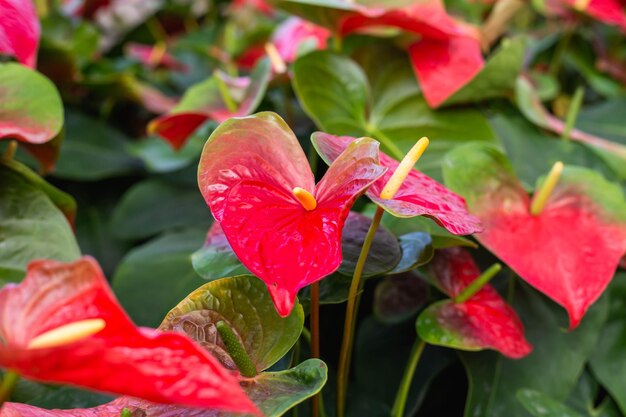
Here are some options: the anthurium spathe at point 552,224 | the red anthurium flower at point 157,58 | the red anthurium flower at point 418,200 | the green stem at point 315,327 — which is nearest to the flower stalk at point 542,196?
the anthurium spathe at point 552,224

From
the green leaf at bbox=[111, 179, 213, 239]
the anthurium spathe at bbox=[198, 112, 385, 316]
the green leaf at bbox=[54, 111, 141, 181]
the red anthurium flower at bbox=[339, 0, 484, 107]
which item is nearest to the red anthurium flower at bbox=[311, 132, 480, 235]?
the anthurium spathe at bbox=[198, 112, 385, 316]

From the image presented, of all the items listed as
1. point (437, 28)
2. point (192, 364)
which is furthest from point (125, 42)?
point (192, 364)

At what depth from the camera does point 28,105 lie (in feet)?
1.70

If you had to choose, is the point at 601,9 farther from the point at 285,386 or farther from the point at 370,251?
the point at 285,386

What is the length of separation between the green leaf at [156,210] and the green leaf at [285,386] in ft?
1.39

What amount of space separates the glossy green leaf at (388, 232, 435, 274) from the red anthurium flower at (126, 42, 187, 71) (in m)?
0.72

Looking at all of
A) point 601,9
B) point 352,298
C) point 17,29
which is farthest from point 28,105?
point 601,9

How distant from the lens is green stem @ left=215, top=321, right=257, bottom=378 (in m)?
0.36

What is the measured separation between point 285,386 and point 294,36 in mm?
628

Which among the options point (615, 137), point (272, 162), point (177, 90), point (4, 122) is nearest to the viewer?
point (272, 162)

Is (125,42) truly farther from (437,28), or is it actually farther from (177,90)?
(437,28)

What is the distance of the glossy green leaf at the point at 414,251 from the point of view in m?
0.46

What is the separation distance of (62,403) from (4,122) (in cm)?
22

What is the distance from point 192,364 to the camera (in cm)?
27
